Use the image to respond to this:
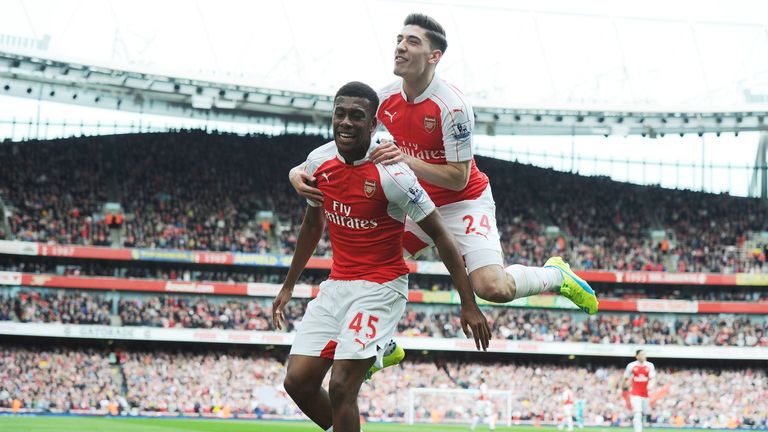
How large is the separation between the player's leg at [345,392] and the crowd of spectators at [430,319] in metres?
31.7

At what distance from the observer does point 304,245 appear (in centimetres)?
828

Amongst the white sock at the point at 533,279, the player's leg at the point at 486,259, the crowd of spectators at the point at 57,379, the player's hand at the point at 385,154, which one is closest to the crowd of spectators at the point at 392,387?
the crowd of spectators at the point at 57,379

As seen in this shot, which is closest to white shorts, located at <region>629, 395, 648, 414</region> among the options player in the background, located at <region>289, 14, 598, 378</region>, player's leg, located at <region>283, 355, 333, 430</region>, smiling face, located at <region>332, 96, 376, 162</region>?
player in the background, located at <region>289, 14, 598, 378</region>

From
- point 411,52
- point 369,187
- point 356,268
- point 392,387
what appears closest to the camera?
point 369,187

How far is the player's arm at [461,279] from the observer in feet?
24.0

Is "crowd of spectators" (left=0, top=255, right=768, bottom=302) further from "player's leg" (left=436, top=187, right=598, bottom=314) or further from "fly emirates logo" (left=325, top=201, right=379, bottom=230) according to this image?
"fly emirates logo" (left=325, top=201, right=379, bottom=230)

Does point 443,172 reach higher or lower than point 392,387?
higher

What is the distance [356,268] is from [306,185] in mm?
799

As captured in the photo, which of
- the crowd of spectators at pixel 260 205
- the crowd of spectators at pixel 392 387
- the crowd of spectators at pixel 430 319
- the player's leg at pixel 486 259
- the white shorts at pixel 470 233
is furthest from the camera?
the crowd of spectators at pixel 260 205

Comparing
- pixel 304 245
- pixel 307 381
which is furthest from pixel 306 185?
pixel 307 381

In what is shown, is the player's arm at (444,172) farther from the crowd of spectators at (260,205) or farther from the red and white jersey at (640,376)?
the crowd of spectators at (260,205)

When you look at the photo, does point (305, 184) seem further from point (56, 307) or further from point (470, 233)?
point (56, 307)

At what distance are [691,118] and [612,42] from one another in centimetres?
523

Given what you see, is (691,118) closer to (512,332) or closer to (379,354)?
(512,332)
